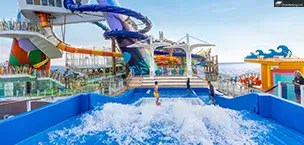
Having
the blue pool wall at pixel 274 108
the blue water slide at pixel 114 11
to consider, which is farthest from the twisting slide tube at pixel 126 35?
the blue pool wall at pixel 274 108

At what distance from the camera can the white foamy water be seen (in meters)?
5.12

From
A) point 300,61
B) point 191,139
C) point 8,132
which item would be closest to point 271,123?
point 191,139

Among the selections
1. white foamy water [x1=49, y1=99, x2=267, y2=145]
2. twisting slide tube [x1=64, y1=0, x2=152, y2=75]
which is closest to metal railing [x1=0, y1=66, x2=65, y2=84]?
twisting slide tube [x1=64, y1=0, x2=152, y2=75]

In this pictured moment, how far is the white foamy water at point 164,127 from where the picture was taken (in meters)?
5.12

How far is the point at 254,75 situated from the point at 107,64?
69.7 feet

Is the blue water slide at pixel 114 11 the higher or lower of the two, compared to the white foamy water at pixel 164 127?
higher

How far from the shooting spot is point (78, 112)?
25.6 ft

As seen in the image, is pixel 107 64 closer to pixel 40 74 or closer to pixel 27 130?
pixel 40 74

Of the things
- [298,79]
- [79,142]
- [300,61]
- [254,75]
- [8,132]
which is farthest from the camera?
[254,75]

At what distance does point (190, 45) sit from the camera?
1961 centimetres

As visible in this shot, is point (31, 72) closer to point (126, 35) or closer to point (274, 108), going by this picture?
point (126, 35)

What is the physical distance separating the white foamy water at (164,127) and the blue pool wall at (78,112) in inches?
17.7

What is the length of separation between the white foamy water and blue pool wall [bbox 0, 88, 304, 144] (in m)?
0.45

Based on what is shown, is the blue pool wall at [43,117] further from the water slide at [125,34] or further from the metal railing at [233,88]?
the water slide at [125,34]
